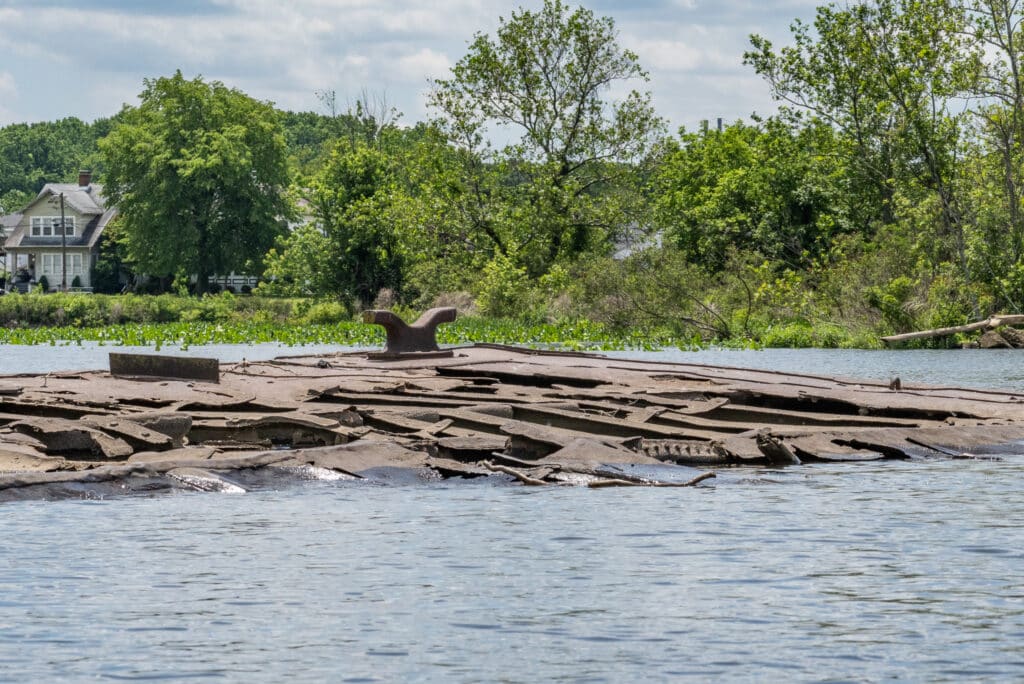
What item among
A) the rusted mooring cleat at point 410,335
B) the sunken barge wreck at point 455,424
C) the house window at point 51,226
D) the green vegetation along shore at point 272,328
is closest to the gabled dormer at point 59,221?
the house window at point 51,226

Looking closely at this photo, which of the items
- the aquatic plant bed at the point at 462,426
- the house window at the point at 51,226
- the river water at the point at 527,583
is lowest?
the river water at the point at 527,583

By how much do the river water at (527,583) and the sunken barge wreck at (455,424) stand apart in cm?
42

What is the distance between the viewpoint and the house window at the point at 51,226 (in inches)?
4437

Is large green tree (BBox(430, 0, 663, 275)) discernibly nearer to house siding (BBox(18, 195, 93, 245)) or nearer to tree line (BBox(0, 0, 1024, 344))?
tree line (BBox(0, 0, 1024, 344))

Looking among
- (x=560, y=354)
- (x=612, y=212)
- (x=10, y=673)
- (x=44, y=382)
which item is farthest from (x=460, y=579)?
(x=612, y=212)

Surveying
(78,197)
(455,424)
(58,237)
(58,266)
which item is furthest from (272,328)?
(78,197)

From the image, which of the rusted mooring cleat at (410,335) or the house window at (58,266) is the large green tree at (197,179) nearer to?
the house window at (58,266)

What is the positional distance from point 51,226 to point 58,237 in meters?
1.51

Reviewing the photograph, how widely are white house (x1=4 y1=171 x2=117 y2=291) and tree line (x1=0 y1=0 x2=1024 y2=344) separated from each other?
2146 centimetres

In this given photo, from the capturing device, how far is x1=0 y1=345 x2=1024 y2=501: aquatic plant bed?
14.9m

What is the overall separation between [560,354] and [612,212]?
1426 inches

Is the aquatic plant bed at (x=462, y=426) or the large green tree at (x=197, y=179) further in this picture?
the large green tree at (x=197, y=179)

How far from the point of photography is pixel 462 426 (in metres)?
17.0

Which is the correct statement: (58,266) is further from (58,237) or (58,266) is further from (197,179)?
(197,179)
